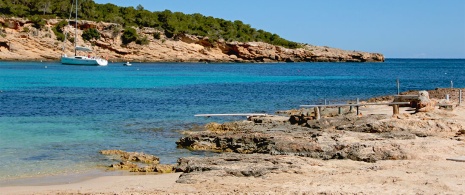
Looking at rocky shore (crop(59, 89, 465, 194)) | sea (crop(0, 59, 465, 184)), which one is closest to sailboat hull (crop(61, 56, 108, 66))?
sea (crop(0, 59, 465, 184))

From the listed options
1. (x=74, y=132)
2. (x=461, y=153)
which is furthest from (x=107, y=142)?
(x=461, y=153)

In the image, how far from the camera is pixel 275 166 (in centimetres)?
1355

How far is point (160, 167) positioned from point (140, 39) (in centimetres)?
10559

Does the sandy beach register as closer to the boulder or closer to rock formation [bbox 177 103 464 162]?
rock formation [bbox 177 103 464 162]

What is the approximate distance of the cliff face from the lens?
105 metres

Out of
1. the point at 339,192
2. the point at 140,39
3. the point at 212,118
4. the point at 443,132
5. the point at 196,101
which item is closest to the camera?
the point at 339,192

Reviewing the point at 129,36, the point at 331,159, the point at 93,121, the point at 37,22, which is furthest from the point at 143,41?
the point at 331,159

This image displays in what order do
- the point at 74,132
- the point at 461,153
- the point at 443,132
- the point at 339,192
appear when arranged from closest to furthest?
1. the point at 339,192
2. the point at 461,153
3. the point at 443,132
4. the point at 74,132

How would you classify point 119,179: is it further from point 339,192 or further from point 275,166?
point 339,192

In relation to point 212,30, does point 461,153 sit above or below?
below

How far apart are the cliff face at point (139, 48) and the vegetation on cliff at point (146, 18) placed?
2228 mm

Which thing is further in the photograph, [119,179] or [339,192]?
[119,179]

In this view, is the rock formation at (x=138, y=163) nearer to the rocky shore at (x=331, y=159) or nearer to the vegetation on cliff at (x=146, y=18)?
the rocky shore at (x=331, y=159)

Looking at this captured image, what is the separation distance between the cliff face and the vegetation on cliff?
2228mm
